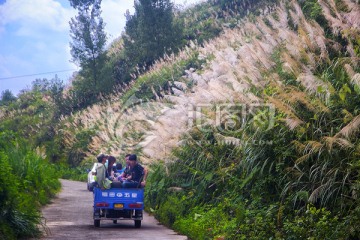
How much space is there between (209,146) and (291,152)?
378 centimetres

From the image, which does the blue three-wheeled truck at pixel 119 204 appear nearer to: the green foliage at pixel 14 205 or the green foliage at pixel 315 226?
the green foliage at pixel 14 205

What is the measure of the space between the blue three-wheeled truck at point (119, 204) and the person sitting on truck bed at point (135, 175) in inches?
11.8

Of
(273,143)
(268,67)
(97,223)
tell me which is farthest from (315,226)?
(97,223)

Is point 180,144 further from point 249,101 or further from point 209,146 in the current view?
point 249,101

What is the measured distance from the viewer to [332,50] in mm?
12945

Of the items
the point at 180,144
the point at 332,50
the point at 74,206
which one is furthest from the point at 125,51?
the point at 332,50

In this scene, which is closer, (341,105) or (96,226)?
(341,105)

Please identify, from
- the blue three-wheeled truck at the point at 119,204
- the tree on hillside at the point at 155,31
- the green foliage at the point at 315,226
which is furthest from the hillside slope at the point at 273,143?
the tree on hillside at the point at 155,31

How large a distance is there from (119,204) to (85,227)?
97cm

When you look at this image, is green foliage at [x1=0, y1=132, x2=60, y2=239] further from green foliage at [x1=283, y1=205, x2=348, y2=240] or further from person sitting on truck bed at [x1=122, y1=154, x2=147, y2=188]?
green foliage at [x1=283, y1=205, x2=348, y2=240]

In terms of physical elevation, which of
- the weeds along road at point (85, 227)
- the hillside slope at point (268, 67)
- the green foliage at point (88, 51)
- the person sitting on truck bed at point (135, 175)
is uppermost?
the green foliage at point (88, 51)

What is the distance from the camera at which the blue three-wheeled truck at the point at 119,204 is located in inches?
591

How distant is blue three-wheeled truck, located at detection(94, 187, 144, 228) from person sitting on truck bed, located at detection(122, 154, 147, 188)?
0.98ft

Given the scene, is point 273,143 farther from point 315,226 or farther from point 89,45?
point 89,45
